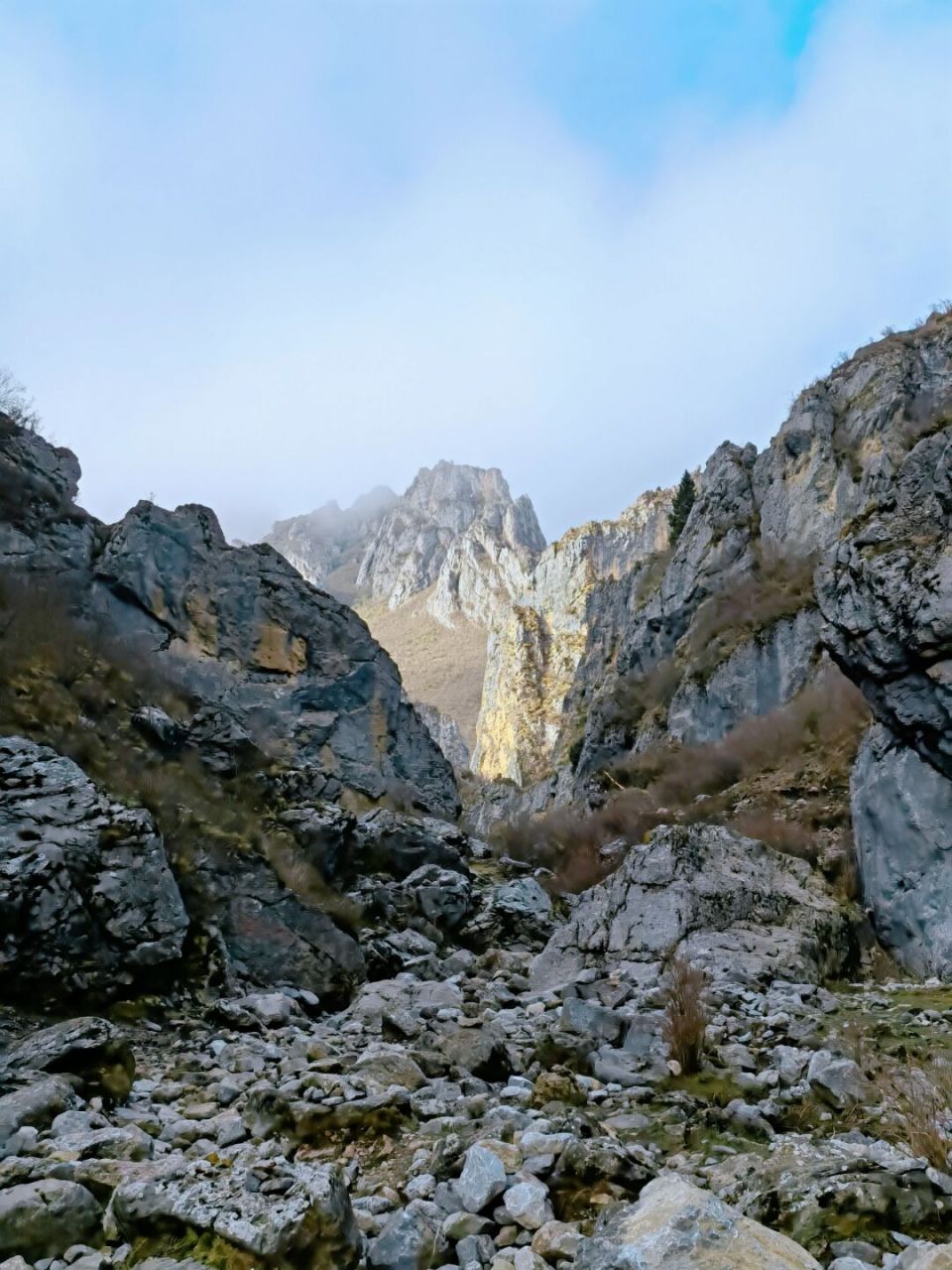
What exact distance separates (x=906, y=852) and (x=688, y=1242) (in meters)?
10.1

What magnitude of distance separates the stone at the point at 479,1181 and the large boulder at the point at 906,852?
821 cm

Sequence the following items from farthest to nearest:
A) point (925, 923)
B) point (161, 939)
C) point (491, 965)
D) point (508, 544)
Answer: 1. point (508, 544)
2. point (491, 965)
3. point (925, 923)
4. point (161, 939)

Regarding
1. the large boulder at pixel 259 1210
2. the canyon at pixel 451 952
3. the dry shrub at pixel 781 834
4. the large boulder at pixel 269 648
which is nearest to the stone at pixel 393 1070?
the canyon at pixel 451 952

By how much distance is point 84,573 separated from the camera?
75.5 feet

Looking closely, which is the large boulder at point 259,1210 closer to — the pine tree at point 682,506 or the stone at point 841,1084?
the stone at point 841,1084

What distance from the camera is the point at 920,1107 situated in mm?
4078

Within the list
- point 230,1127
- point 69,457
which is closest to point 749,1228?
point 230,1127

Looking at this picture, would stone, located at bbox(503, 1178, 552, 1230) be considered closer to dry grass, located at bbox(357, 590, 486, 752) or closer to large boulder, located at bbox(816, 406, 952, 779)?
large boulder, located at bbox(816, 406, 952, 779)

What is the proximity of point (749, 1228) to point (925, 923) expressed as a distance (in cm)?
947

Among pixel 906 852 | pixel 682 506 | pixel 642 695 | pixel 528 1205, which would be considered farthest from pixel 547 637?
pixel 528 1205

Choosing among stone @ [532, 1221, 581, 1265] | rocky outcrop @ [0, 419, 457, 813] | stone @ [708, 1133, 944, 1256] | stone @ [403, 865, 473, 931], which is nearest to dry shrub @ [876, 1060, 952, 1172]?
stone @ [708, 1133, 944, 1256]

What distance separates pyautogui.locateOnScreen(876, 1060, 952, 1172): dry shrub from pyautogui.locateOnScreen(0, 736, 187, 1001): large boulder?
674cm

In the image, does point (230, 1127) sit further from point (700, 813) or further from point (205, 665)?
point (205, 665)

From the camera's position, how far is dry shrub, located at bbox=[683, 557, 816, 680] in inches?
1110
